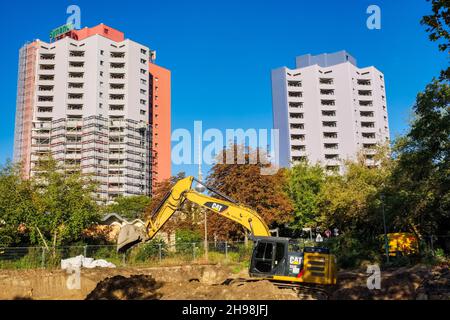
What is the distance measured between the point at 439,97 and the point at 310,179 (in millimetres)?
27293

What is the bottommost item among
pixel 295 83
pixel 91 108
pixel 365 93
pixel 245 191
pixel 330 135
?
pixel 245 191

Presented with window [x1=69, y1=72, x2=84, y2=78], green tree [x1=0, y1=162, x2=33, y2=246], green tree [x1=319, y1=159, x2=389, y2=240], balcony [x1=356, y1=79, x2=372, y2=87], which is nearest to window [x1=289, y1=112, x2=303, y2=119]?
balcony [x1=356, y1=79, x2=372, y2=87]

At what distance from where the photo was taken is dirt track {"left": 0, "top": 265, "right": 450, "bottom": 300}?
14.3 metres

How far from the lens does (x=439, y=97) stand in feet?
68.4

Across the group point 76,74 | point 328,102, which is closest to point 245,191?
point 76,74

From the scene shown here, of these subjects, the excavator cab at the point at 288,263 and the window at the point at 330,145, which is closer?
the excavator cab at the point at 288,263

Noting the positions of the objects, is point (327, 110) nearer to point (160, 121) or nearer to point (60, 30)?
point (160, 121)

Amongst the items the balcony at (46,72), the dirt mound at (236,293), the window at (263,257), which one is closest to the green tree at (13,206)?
the dirt mound at (236,293)

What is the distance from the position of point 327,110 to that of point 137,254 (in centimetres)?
8119

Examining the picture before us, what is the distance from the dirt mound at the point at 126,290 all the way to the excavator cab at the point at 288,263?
396cm

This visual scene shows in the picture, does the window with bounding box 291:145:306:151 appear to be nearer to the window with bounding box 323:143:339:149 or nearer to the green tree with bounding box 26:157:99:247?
the window with bounding box 323:143:339:149

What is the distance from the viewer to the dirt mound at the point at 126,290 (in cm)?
1602

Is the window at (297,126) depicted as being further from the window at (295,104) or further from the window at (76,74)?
the window at (76,74)

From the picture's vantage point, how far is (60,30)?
10062 centimetres
